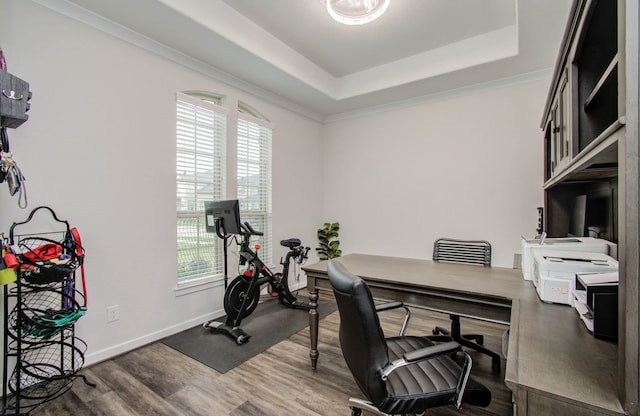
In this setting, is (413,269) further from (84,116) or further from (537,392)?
(84,116)

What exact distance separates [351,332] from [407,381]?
35cm

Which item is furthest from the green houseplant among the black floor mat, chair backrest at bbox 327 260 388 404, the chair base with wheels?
chair backrest at bbox 327 260 388 404

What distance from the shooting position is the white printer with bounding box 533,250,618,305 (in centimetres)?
144

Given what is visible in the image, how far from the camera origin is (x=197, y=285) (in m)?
3.21

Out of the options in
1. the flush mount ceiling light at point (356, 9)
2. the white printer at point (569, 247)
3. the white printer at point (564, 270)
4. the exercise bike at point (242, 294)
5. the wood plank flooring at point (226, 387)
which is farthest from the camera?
the exercise bike at point (242, 294)

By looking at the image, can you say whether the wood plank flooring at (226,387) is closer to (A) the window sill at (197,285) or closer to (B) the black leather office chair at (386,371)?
(A) the window sill at (197,285)

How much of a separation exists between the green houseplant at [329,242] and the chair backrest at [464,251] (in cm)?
210

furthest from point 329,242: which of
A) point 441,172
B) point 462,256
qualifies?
point 462,256

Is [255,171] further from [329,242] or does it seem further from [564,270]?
[564,270]

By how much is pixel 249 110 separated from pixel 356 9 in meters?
2.01

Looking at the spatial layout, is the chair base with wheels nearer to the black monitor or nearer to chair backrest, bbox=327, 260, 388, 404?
chair backrest, bbox=327, 260, 388, 404

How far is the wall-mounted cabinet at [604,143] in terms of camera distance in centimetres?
70

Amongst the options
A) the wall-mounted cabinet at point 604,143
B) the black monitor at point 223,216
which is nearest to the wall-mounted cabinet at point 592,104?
the wall-mounted cabinet at point 604,143

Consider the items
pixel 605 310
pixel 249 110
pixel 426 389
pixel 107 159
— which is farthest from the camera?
pixel 249 110
